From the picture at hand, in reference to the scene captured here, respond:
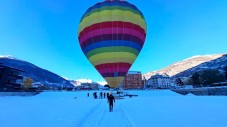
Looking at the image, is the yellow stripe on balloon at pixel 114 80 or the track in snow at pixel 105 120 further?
the yellow stripe on balloon at pixel 114 80

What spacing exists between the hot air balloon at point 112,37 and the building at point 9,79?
5825 cm

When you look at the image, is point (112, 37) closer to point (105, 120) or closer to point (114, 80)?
point (114, 80)

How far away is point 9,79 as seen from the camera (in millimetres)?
Result: 82312

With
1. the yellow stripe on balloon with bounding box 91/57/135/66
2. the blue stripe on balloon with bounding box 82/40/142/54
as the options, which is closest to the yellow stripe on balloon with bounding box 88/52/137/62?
the yellow stripe on balloon with bounding box 91/57/135/66

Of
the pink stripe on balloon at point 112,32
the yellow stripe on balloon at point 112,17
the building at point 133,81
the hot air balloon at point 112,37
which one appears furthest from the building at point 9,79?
the building at point 133,81

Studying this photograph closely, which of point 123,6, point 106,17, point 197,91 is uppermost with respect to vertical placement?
point 123,6

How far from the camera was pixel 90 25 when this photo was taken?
32.1 metres

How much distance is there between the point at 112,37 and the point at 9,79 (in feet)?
216

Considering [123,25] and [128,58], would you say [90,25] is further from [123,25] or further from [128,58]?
[128,58]

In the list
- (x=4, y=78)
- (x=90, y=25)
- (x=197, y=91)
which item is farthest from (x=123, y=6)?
(x=4, y=78)

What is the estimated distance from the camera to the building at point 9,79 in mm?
78681

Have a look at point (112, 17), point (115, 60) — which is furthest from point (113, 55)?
point (112, 17)

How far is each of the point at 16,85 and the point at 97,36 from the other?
224 ft

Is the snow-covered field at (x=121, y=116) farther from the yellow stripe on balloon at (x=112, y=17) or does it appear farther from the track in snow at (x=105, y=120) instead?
the yellow stripe on balloon at (x=112, y=17)
